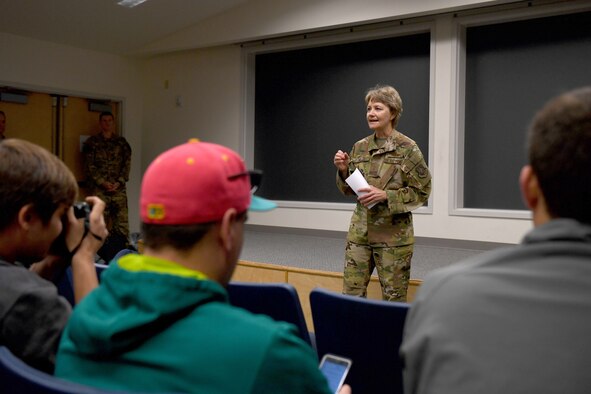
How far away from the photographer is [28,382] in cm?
74

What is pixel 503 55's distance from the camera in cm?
514

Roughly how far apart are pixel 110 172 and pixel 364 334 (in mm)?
5601

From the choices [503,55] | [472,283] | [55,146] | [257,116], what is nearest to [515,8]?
[503,55]

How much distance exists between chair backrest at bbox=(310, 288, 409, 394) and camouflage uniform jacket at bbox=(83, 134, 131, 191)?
5362mm

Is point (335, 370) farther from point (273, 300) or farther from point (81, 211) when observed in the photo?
point (81, 211)

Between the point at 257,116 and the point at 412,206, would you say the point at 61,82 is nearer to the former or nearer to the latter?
the point at 257,116

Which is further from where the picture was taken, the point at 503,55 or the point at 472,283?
the point at 503,55

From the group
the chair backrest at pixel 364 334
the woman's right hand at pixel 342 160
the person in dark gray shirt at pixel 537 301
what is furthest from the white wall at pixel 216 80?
the person in dark gray shirt at pixel 537 301

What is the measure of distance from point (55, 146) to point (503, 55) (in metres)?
5.41

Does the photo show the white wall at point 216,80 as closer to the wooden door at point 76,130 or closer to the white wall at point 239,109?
the white wall at point 239,109

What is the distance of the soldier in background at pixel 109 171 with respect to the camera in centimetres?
629

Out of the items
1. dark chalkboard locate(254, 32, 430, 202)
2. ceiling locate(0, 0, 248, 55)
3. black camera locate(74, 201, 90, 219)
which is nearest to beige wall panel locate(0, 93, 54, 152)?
ceiling locate(0, 0, 248, 55)

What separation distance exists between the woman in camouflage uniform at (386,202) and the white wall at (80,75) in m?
5.07

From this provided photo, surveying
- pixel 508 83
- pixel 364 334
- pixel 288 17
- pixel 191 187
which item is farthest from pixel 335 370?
pixel 288 17
